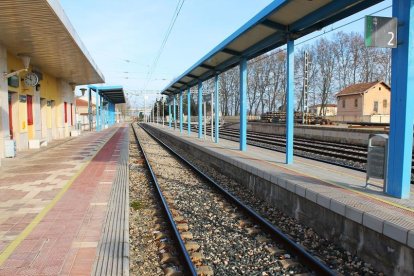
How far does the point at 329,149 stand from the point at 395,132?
12.1 m

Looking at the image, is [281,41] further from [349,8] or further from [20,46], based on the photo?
[20,46]

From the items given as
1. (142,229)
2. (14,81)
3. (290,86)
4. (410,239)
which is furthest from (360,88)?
(410,239)

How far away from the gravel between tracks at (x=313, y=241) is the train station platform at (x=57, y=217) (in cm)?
277

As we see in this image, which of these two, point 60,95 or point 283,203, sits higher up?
point 60,95

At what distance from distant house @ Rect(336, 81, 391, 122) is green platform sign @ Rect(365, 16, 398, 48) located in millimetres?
46168

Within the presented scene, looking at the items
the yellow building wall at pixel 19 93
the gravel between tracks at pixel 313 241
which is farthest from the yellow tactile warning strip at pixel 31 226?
the yellow building wall at pixel 19 93

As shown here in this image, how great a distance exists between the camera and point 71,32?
1259 centimetres

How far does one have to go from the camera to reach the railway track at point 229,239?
490 centimetres

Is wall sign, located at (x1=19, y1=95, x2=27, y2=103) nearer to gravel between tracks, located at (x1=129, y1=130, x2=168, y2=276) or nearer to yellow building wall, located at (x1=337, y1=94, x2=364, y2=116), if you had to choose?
gravel between tracks, located at (x1=129, y1=130, x2=168, y2=276)

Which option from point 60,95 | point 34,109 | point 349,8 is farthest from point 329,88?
point 349,8

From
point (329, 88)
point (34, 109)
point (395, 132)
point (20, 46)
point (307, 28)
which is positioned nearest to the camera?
point (395, 132)

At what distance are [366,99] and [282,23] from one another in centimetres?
4568

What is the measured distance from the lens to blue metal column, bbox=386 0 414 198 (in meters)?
5.69

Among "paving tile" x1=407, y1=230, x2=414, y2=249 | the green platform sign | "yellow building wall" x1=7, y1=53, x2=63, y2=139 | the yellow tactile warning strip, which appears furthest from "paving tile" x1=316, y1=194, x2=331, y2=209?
"yellow building wall" x1=7, y1=53, x2=63, y2=139
